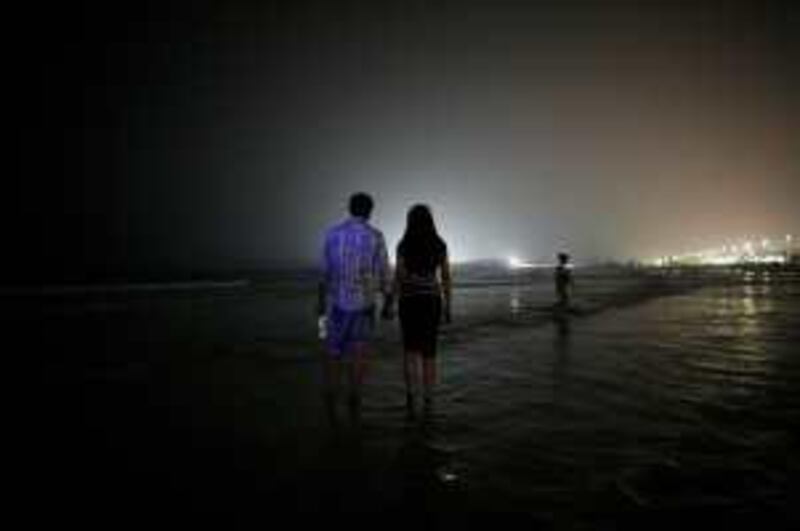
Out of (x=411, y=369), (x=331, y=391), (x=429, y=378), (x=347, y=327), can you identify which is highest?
(x=347, y=327)

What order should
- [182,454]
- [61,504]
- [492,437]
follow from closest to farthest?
1. [61,504]
2. [182,454]
3. [492,437]

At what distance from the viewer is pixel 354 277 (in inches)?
321

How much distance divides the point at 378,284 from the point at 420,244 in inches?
28.9

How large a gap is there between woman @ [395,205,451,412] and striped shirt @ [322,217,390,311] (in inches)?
12.9

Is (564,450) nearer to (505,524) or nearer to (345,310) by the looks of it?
(505,524)

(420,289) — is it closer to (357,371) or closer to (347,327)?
(347,327)

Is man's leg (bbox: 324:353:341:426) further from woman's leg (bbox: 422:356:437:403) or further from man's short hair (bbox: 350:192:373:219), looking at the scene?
man's short hair (bbox: 350:192:373:219)

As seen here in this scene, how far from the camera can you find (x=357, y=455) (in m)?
6.20

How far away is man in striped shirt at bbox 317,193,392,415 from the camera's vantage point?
8148mm

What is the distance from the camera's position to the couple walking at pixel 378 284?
26.7 feet

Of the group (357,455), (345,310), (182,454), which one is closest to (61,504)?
(182,454)

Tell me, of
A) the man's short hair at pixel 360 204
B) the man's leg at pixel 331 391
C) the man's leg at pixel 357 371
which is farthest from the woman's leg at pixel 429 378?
the man's short hair at pixel 360 204

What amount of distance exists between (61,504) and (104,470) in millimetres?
911

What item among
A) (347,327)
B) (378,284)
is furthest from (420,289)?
(347,327)
